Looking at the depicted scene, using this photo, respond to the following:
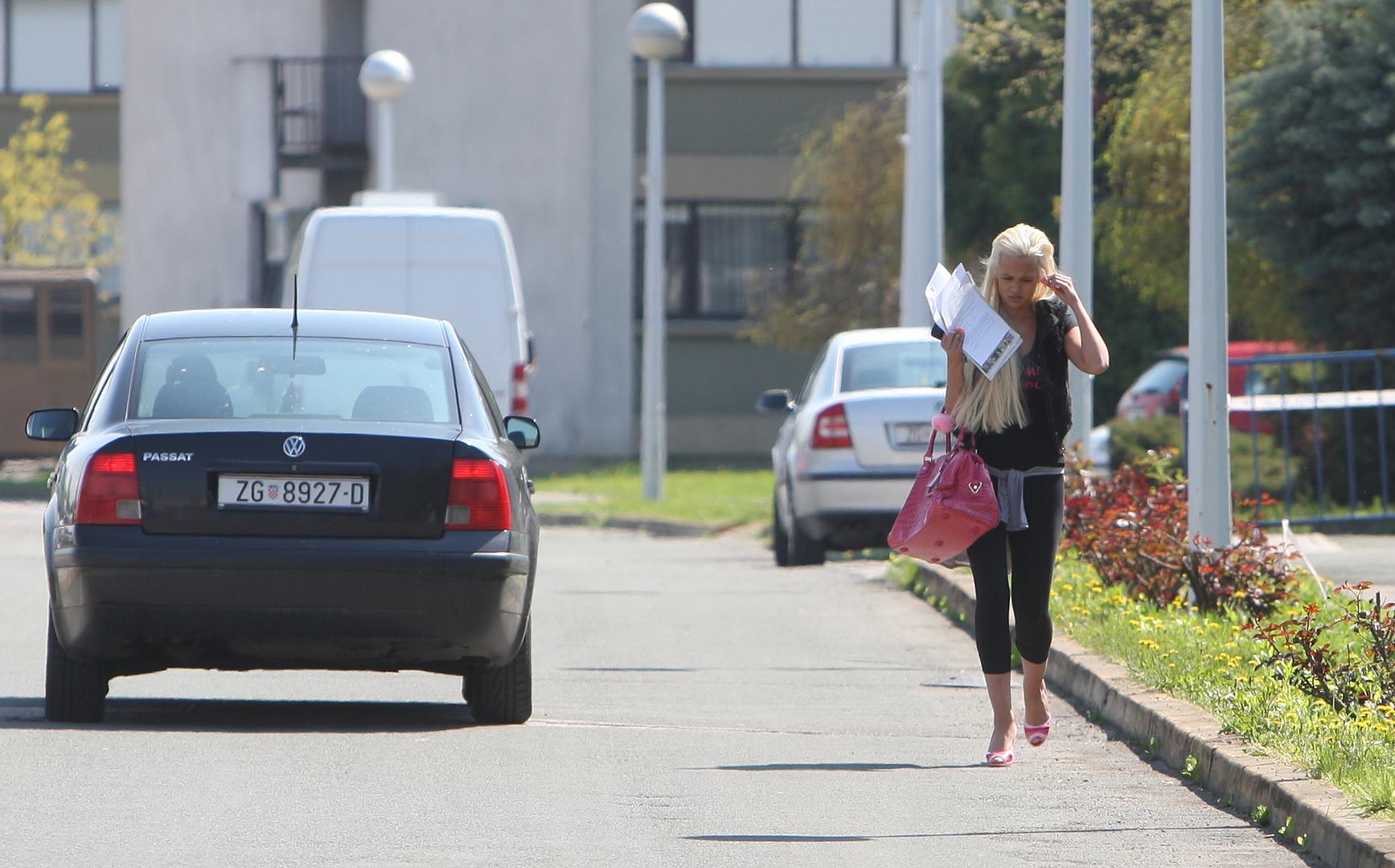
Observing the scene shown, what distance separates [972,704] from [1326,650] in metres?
1.81

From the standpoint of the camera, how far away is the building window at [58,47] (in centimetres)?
4131

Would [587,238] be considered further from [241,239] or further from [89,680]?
[89,680]

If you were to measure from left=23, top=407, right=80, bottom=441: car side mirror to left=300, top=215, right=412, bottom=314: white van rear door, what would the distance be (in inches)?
365

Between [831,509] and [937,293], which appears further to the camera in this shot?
[831,509]

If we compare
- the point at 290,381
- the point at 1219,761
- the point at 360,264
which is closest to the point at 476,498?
the point at 290,381

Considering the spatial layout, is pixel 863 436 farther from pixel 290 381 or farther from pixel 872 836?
pixel 872 836

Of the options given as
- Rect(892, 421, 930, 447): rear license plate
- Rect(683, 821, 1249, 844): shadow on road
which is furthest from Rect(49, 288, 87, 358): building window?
Rect(683, 821, 1249, 844): shadow on road

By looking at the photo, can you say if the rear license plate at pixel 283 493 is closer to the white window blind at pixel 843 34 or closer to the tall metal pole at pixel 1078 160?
the tall metal pole at pixel 1078 160

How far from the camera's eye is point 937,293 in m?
7.73

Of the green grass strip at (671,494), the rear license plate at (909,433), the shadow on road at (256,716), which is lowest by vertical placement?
the shadow on road at (256,716)

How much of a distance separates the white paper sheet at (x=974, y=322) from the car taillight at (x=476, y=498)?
1526mm

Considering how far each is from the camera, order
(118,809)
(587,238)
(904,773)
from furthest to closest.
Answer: (587,238) < (904,773) < (118,809)

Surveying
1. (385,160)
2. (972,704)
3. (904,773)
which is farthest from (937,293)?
(385,160)

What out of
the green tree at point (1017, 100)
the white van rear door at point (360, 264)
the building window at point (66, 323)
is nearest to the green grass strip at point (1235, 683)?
the white van rear door at point (360, 264)
